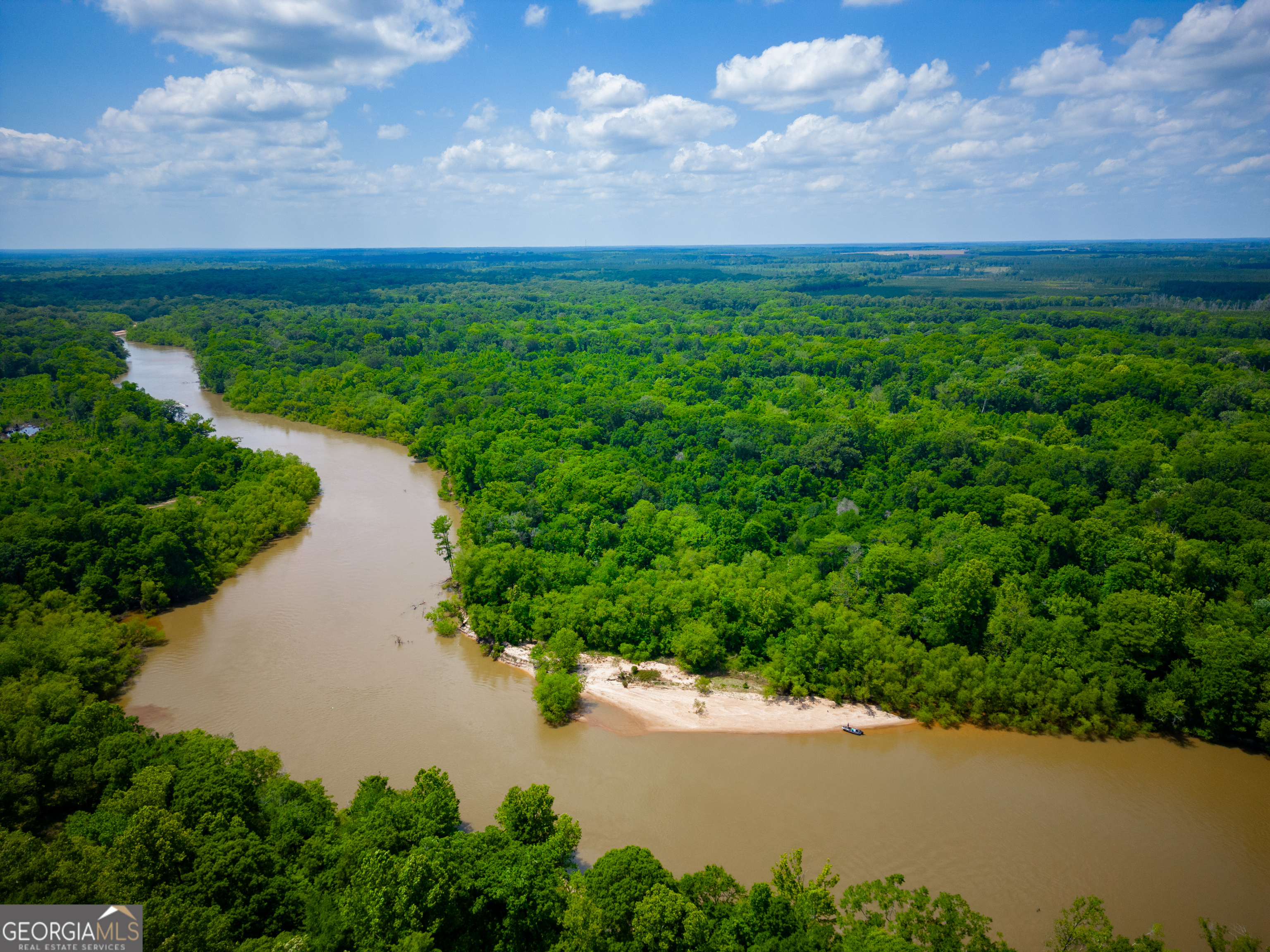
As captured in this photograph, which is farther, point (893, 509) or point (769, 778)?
point (893, 509)

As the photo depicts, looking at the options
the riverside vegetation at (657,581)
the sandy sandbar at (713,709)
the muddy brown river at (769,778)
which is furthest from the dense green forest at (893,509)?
the muddy brown river at (769,778)

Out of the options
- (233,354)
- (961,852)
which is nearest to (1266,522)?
(961,852)

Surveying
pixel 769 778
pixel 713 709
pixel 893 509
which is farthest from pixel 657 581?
pixel 893 509

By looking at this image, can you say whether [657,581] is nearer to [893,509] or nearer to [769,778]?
[769,778]

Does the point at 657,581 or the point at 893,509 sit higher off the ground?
the point at 893,509

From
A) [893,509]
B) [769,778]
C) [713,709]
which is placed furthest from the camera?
[893,509]

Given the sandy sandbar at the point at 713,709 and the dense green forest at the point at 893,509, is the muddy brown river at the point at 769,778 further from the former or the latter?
the dense green forest at the point at 893,509

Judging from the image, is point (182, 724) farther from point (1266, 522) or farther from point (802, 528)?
point (1266, 522)
